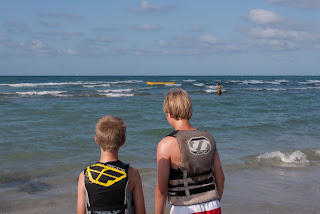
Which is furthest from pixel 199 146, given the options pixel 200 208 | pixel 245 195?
pixel 245 195

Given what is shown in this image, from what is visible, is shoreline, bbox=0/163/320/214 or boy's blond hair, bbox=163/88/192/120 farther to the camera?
shoreline, bbox=0/163/320/214

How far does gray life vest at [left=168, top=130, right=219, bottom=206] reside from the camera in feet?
7.68

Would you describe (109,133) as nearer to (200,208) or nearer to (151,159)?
(200,208)

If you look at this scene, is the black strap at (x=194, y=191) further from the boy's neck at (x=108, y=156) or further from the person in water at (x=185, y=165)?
the boy's neck at (x=108, y=156)

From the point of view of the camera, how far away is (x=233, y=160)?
7.65 metres

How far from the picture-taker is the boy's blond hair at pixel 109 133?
92.2 inches

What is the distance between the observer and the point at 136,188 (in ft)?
8.02

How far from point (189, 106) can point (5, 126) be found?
10.5 m

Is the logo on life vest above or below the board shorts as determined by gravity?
above

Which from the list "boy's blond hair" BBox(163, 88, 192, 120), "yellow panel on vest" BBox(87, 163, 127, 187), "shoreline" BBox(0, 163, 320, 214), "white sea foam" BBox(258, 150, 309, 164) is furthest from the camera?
"white sea foam" BBox(258, 150, 309, 164)

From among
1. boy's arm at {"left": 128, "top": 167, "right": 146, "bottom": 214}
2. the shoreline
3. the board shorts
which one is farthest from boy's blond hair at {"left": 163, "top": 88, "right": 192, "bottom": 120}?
the shoreline

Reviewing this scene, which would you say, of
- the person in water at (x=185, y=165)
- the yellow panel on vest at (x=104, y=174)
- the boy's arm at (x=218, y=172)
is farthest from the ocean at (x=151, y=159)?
the yellow panel on vest at (x=104, y=174)

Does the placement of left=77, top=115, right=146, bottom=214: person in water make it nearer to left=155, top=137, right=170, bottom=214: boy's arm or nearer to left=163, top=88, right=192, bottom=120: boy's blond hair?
left=155, top=137, right=170, bottom=214: boy's arm

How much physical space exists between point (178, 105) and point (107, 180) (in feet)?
2.37
